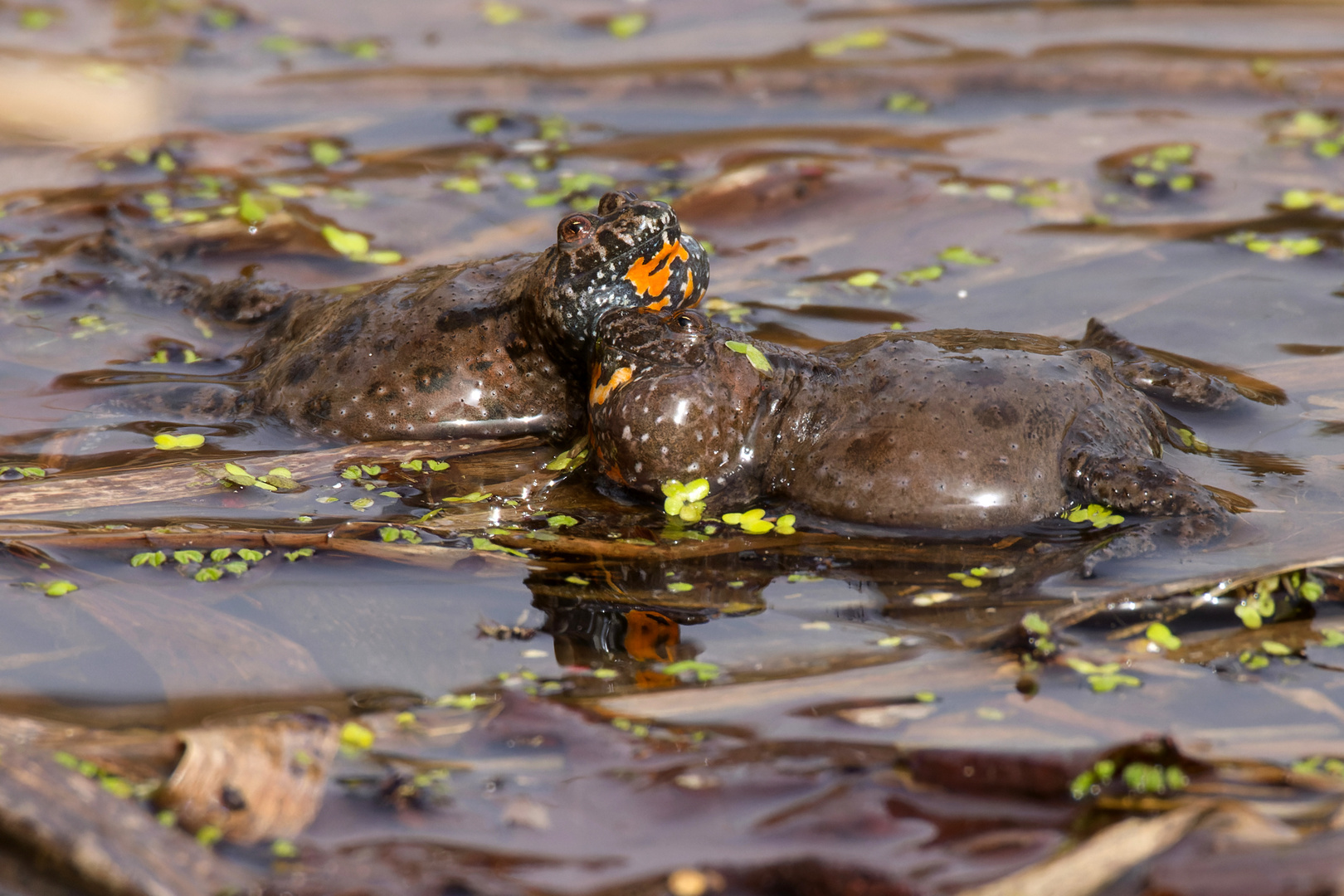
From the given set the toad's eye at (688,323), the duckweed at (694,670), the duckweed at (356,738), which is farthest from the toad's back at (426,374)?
the duckweed at (356,738)

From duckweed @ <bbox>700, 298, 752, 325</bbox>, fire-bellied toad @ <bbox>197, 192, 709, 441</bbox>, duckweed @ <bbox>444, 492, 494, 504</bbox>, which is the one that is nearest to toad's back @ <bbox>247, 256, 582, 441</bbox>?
fire-bellied toad @ <bbox>197, 192, 709, 441</bbox>

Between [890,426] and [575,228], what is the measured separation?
4.73ft

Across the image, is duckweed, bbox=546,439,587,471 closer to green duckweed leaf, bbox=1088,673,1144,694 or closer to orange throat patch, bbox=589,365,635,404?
orange throat patch, bbox=589,365,635,404

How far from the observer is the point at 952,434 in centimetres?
397

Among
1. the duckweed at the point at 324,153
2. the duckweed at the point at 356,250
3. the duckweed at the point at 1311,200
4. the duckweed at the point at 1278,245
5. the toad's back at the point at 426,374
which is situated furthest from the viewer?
the duckweed at the point at 324,153

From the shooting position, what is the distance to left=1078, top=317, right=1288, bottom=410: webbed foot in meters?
4.67

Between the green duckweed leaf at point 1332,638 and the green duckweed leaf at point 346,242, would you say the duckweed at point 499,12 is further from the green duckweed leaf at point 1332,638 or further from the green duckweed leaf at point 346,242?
the green duckweed leaf at point 1332,638

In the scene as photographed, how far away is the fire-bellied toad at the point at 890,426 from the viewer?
3.94 metres

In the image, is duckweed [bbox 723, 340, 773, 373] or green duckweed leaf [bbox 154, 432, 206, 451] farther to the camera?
green duckweed leaf [bbox 154, 432, 206, 451]

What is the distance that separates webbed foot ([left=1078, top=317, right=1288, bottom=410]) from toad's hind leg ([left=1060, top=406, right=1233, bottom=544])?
70 cm

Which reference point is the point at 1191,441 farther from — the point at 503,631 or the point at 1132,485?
the point at 503,631

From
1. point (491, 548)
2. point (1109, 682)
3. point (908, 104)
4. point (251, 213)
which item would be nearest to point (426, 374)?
point (491, 548)

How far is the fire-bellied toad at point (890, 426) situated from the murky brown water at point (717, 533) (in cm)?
17

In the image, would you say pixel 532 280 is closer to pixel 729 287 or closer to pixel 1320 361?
pixel 729 287
